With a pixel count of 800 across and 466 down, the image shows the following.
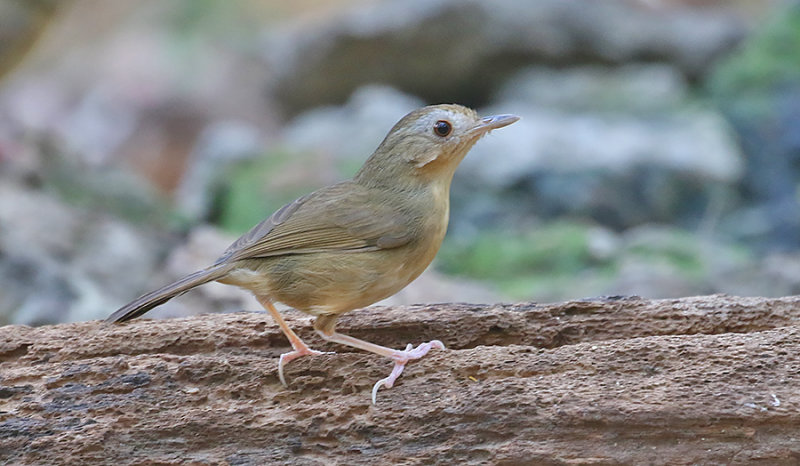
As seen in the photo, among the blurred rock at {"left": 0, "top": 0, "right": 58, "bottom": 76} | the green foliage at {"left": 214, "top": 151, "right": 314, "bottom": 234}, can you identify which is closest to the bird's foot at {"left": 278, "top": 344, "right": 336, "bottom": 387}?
the green foliage at {"left": 214, "top": 151, "right": 314, "bottom": 234}

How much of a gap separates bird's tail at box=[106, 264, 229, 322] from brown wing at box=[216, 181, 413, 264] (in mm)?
107

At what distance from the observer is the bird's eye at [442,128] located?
466 centimetres

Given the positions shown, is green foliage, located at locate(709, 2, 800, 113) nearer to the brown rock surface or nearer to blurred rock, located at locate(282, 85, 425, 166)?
blurred rock, located at locate(282, 85, 425, 166)

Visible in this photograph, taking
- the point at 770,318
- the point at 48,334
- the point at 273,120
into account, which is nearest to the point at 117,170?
the point at 273,120

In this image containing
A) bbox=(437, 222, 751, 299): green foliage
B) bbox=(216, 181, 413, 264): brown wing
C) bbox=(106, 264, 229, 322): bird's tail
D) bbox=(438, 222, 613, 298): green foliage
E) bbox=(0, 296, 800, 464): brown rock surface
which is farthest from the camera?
bbox=(438, 222, 613, 298): green foliage

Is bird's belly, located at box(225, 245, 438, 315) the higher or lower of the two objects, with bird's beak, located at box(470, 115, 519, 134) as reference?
lower

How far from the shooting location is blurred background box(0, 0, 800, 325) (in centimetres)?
794

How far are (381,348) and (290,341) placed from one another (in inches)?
17.0

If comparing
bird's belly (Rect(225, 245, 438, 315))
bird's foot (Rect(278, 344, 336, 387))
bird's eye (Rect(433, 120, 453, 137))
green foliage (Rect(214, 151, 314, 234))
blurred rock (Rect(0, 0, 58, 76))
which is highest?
blurred rock (Rect(0, 0, 58, 76))

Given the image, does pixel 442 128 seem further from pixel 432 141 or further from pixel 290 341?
pixel 290 341

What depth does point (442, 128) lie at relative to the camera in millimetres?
4664

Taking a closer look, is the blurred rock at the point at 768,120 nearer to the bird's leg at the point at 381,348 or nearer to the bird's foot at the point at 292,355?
the bird's leg at the point at 381,348

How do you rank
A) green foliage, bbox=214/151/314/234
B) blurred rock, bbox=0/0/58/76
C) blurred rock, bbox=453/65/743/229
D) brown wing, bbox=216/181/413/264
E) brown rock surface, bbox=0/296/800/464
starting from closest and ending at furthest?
brown rock surface, bbox=0/296/800/464
brown wing, bbox=216/181/413/264
blurred rock, bbox=453/65/743/229
blurred rock, bbox=0/0/58/76
green foliage, bbox=214/151/314/234

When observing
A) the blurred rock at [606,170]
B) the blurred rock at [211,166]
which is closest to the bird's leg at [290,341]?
the blurred rock at [606,170]
